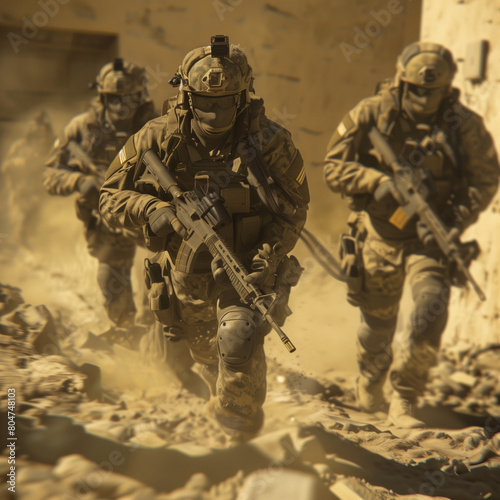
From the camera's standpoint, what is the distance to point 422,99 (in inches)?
155

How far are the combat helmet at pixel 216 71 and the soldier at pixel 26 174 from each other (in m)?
4.84

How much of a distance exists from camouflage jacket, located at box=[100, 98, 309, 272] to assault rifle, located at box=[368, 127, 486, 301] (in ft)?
3.34

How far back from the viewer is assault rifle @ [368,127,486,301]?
3.93 m

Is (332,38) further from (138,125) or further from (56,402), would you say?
(56,402)

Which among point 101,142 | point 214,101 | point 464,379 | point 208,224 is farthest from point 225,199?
point 464,379

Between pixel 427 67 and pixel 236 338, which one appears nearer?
pixel 236 338

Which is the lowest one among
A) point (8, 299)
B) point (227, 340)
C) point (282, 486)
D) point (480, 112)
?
point (282, 486)

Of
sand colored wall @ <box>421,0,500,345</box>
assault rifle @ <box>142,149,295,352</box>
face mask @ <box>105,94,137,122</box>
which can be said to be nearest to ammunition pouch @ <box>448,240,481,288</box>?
sand colored wall @ <box>421,0,500,345</box>

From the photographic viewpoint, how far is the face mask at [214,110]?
2.84 meters

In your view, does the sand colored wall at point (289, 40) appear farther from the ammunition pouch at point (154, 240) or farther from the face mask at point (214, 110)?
the face mask at point (214, 110)

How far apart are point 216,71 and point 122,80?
2.12 meters

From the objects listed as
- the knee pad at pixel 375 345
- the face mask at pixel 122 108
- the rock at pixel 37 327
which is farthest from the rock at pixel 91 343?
the knee pad at pixel 375 345

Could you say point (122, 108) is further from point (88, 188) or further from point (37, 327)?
point (37, 327)

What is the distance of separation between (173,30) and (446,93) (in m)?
2.95
